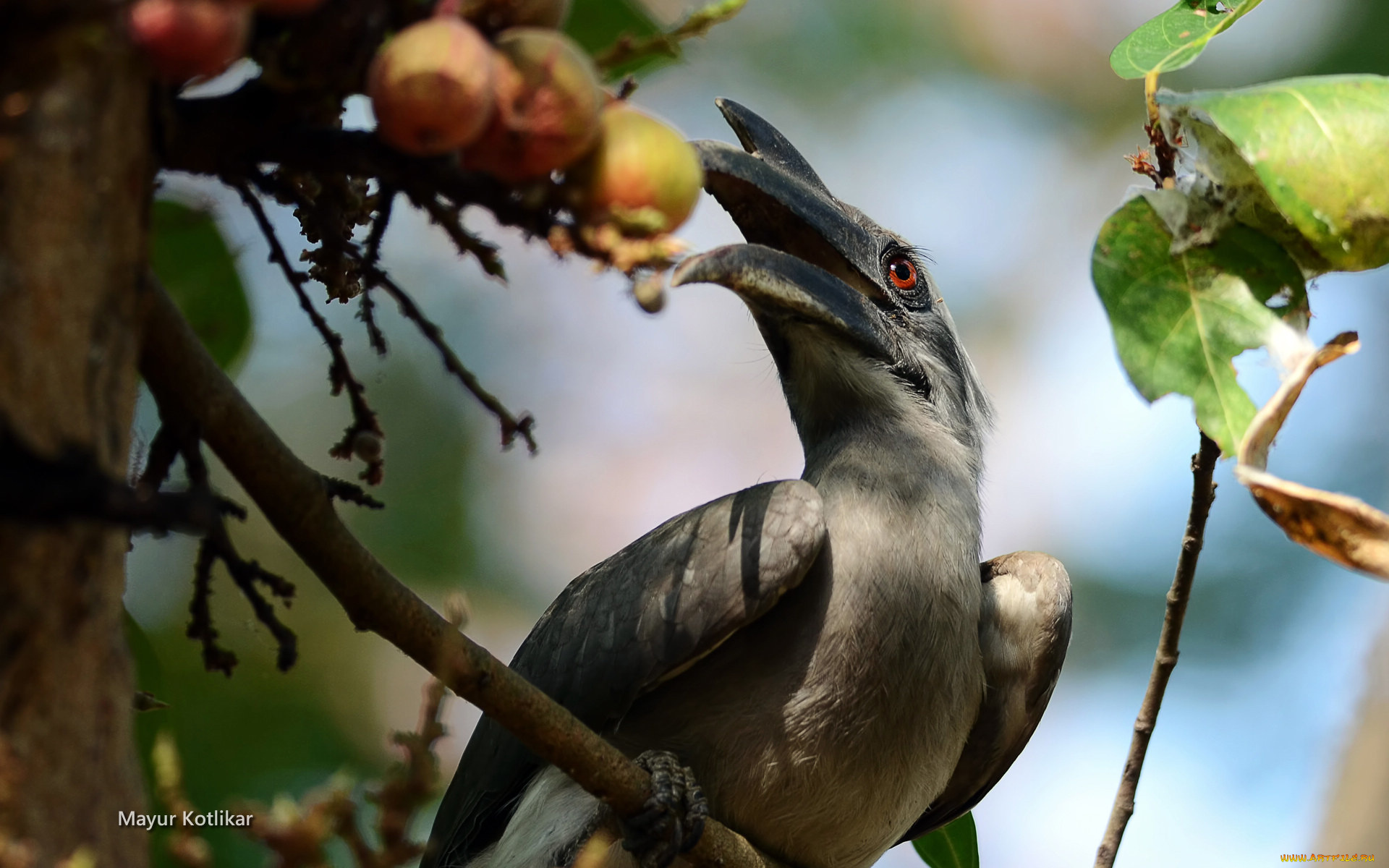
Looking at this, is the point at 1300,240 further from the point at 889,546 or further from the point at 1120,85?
the point at 1120,85

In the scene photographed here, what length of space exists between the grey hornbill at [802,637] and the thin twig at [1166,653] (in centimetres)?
54

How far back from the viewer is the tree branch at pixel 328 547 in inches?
75.9

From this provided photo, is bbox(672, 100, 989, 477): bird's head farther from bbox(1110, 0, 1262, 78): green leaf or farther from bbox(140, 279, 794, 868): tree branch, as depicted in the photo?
bbox(140, 279, 794, 868): tree branch

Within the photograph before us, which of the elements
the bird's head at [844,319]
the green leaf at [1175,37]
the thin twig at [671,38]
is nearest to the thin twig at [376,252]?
the thin twig at [671,38]

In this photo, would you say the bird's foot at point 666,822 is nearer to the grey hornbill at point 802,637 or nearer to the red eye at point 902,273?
the grey hornbill at point 802,637

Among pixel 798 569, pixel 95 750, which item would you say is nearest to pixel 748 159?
pixel 798 569

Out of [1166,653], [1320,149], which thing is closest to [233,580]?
[1320,149]

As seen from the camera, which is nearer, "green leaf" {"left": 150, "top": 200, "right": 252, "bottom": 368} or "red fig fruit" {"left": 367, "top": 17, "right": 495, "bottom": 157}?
"red fig fruit" {"left": 367, "top": 17, "right": 495, "bottom": 157}

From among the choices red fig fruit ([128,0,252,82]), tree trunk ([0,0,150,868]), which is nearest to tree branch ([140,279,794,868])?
tree trunk ([0,0,150,868])

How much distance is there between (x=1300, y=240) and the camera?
104 inches

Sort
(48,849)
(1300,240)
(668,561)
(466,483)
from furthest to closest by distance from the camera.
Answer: (466,483) → (668,561) → (1300,240) → (48,849)

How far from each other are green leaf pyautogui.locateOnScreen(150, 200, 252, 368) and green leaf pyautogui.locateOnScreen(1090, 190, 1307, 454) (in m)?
1.87

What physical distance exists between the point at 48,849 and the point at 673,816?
2027mm

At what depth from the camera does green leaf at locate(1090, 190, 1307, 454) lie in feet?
8.45
